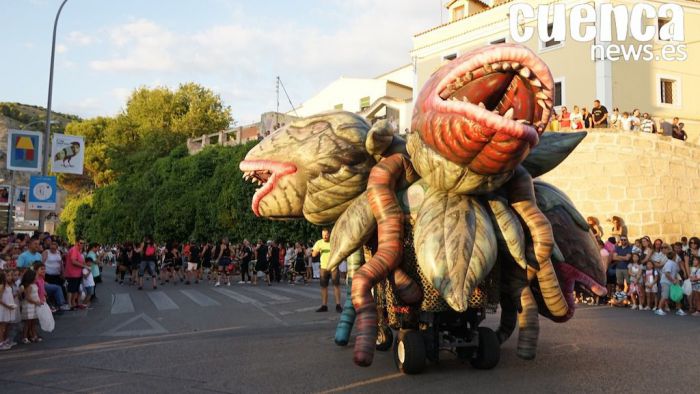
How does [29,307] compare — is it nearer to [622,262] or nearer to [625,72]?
[622,262]

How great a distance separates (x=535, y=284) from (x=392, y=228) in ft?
5.42

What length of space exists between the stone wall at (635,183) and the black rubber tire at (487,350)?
45.8ft

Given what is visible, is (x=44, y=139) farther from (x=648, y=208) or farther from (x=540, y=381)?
(x=648, y=208)

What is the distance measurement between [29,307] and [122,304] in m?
5.46

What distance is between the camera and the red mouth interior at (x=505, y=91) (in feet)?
16.1

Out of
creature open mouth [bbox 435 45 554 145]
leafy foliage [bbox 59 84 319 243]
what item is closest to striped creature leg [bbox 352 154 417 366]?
creature open mouth [bbox 435 45 554 145]

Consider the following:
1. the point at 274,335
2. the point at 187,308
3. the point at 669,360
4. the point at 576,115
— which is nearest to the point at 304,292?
the point at 187,308

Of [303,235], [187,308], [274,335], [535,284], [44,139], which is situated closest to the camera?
[535,284]

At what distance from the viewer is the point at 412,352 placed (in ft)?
19.3

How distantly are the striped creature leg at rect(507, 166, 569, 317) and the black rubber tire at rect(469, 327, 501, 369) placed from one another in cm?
67

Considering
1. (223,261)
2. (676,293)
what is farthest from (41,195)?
(676,293)

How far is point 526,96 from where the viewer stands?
5.05 metres

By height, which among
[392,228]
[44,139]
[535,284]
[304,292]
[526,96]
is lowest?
[304,292]

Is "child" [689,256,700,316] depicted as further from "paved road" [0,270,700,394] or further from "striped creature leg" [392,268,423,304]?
"striped creature leg" [392,268,423,304]
